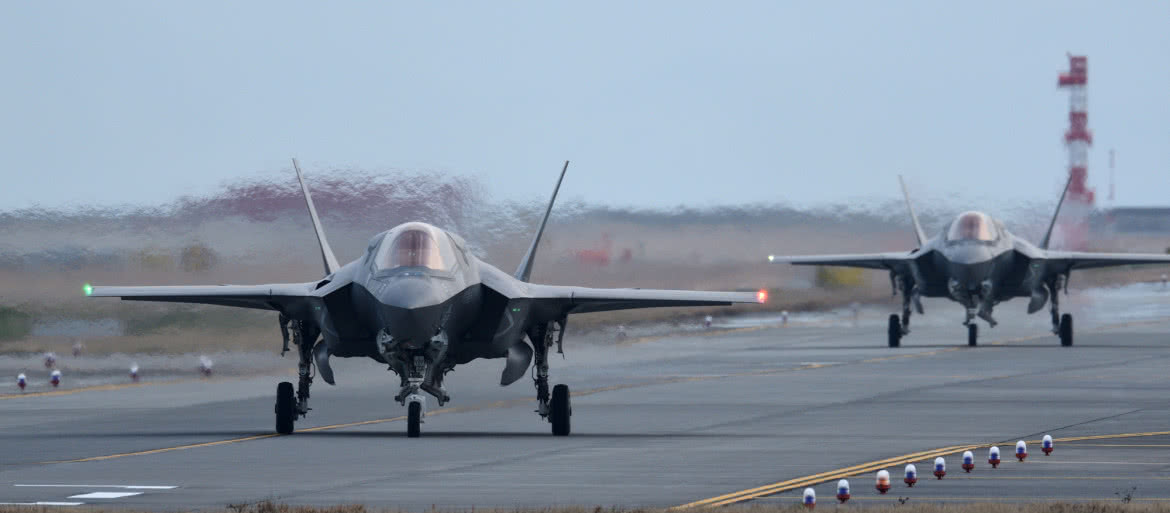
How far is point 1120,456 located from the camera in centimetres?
2031

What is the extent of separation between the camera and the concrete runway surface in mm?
17438

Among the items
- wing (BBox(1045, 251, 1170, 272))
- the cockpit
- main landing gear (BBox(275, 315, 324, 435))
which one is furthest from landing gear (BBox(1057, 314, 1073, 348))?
main landing gear (BBox(275, 315, 324, 435))

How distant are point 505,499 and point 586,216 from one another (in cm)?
2512

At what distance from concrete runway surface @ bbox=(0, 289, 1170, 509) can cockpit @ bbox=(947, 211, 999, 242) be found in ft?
9.81

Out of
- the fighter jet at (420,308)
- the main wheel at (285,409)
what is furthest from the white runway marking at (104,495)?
the main wheel at (285,409)

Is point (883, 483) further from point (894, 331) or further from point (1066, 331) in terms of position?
point (1066, 331)

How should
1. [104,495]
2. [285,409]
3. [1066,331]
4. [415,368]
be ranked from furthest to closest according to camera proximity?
[1066,331], [285,409], [415,368], [104,495]

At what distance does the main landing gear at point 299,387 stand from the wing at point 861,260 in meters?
23.1

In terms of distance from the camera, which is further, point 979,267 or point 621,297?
point 979,267

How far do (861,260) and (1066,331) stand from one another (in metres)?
5.06

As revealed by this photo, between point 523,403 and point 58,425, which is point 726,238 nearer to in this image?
point 523,403

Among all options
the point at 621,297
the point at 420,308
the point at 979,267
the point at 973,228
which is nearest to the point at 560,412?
the point at 621,297

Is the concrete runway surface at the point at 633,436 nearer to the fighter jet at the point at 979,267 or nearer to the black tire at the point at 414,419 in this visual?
the black tire at the point at 414,419

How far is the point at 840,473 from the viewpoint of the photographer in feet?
60.8
